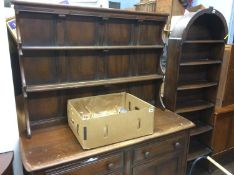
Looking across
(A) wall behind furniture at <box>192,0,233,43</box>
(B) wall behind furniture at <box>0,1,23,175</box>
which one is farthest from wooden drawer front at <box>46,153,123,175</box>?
(A) wall behind furniture at <box>192,0,233,43</box>

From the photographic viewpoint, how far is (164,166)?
1.78 metres

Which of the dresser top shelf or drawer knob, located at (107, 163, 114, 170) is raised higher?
the dresser top shelf

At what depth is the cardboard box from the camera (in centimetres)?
134

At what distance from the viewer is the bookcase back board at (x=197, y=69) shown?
2.01m

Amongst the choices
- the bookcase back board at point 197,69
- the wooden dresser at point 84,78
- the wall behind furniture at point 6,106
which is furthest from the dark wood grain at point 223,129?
the wall behind furniture at point 6,106

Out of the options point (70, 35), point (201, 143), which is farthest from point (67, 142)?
point (201, 143)

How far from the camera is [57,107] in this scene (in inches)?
66.9

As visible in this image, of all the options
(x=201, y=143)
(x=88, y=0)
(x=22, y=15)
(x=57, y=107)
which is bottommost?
(x=201, y=143)

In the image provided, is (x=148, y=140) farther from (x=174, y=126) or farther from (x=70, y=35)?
(x=70, y=35)

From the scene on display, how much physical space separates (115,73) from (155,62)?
17.7 inches

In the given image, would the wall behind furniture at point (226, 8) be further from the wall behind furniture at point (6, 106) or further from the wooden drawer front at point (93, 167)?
the wall behind furniture at point (6, 106)

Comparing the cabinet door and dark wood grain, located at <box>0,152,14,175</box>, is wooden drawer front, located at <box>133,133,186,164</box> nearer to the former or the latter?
the cabinet door

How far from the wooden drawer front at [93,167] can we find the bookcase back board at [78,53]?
45cm

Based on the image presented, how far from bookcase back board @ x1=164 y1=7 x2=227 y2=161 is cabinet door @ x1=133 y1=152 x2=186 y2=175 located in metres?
0.45
